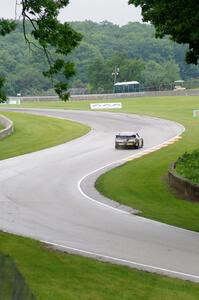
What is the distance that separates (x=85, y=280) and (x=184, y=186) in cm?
1344

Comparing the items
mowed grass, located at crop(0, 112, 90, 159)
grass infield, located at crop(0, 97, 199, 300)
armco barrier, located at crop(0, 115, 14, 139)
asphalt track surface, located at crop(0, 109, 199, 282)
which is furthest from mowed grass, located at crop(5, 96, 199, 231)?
armco barrier, located at crop(0, 115, 14, 139)

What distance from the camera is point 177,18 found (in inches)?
899

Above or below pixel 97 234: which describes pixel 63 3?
above

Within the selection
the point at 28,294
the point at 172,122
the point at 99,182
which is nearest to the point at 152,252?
the point at 28,294

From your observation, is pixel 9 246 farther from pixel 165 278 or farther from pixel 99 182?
pixel 99 182

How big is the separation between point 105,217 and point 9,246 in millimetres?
7141

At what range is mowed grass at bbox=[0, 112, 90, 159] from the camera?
48000 millimetres

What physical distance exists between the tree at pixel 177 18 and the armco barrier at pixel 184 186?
18.6ft

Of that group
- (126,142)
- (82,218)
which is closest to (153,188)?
(82,218)

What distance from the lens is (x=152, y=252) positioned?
625 inches

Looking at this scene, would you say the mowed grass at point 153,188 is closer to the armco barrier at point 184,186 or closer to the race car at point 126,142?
the armco barrier at point 184,186

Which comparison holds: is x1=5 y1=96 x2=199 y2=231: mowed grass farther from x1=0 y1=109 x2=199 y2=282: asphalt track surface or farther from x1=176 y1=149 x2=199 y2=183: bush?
x1=176 y1=149 x2=199 y2=183: bush

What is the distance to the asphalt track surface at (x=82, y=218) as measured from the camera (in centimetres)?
1545

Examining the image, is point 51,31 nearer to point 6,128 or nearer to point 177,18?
point 177,18
